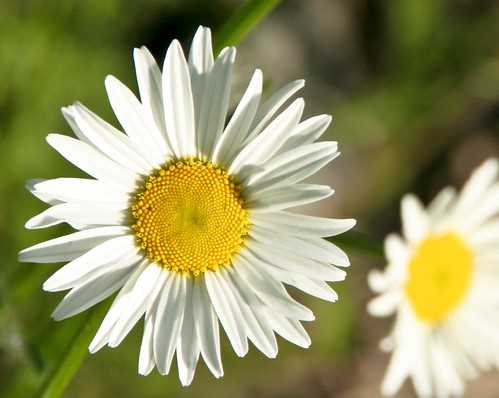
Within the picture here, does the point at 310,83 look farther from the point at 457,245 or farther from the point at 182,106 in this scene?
the point at 182,106

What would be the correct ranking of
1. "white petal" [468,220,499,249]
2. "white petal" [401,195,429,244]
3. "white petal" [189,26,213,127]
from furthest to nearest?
"white petal" [468,220,499,249]
"white petal" [401,195,429,244]
"white petal" [189,26,213,127]

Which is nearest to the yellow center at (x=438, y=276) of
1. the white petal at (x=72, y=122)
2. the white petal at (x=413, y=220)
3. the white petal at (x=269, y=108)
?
the white petal at (x=413, y=220)

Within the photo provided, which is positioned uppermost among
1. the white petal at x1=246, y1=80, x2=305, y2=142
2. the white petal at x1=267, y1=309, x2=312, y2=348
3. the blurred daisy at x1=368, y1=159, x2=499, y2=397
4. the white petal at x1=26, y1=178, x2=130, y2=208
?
the white petal at x1=26, y1=178, x2=130, y2=208

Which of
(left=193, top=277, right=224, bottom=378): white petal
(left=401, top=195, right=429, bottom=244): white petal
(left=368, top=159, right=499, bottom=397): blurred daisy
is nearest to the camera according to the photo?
(left=193, top=277, right=224, bottom=378): white petal

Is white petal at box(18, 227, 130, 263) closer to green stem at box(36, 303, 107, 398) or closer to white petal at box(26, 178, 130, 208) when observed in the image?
white petal at box(26, 178, 130, 208)

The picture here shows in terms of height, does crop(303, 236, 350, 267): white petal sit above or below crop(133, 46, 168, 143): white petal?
below

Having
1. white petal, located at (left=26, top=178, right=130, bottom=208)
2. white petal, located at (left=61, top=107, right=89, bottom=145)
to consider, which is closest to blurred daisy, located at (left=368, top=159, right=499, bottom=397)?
white petal, located at (left=26, top=178, right=130, bottom=208)

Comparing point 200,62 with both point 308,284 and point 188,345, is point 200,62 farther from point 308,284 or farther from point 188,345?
point 188,345
